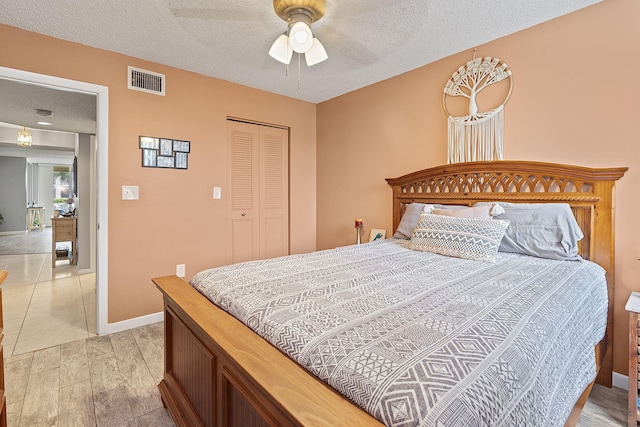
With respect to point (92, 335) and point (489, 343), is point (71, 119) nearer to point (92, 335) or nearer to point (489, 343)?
point (92, 335)

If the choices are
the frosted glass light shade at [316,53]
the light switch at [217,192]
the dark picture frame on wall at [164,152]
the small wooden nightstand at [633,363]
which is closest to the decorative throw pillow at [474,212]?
the small wooden nightstand at [633,363]

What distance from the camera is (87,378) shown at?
204cm

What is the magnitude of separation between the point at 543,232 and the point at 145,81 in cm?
345

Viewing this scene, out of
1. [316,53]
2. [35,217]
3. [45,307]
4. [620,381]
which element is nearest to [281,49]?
[316,53]

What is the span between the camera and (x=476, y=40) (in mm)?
2520

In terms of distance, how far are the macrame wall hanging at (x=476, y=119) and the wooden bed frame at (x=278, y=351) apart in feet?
0.40

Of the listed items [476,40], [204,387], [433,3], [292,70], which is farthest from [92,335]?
[476,40]

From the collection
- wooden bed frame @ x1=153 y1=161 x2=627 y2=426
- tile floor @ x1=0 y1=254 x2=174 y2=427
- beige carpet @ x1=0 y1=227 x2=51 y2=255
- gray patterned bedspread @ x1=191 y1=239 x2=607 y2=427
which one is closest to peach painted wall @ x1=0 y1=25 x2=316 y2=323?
tile floor @ x1=0 y1=254 x2=174 y2=427

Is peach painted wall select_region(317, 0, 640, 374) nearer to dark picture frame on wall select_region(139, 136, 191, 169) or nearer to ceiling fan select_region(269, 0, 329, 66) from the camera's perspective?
ceiling fan select_region(269, 0, 329, 66)

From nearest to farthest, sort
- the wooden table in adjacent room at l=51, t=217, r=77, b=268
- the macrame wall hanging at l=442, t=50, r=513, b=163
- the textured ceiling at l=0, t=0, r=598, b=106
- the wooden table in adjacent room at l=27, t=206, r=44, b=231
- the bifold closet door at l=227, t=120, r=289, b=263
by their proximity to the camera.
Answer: the textured ceiling at l=0, t=0, r=598, b=106, the macrame wall hanging at l=442, t=50, r=513, b=163, the bifold closet door at l=227, t=120, r=289, b=263, the wooden table in adjacent room at l=51, t=217, r=77, b=268, the wooden table in adjacent room at l=27, t=206, r=44, b=231

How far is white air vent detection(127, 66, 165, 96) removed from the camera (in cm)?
282

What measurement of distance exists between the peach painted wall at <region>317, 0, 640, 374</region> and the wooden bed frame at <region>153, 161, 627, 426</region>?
0.33 feet

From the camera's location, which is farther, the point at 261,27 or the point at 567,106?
the point at 261,27

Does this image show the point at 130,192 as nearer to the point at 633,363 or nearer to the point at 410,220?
the point at 410,220
